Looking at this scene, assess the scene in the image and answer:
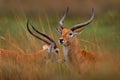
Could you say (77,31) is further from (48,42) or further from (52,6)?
(52,6)

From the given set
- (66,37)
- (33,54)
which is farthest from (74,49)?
(33,54)

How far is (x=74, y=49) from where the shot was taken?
314 cm

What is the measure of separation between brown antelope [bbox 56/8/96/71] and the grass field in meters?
0.04

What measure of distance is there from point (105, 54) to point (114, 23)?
0.25 metres

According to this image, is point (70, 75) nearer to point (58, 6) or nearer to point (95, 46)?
point (95, 46)

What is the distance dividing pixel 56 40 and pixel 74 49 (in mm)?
149

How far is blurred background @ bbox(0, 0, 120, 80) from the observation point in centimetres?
302

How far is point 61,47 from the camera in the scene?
3131mm

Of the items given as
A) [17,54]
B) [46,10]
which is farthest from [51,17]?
[17,54]

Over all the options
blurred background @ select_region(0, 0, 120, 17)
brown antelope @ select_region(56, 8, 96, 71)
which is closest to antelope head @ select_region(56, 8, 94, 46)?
brown antelope @ select_region(56, 8, 96, 71)

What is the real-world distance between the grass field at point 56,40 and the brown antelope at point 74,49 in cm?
4

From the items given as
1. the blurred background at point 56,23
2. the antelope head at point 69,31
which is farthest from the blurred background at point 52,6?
the antelope head at point 69,31

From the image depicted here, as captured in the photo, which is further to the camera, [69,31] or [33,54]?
[33,54]

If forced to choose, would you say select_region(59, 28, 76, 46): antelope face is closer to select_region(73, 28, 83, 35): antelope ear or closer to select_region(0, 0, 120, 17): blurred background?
select_region(73, 28, 83, 35): antelope ear
